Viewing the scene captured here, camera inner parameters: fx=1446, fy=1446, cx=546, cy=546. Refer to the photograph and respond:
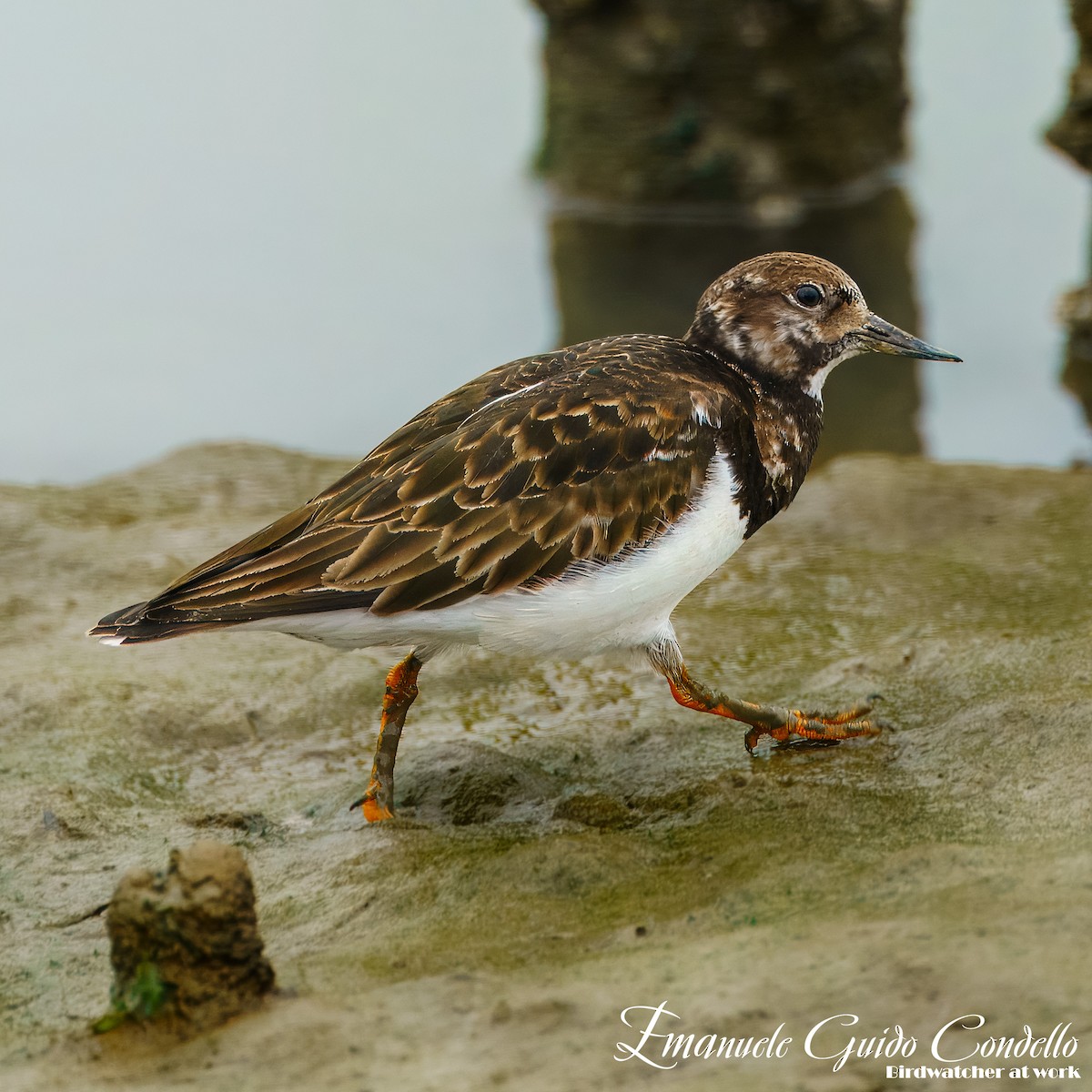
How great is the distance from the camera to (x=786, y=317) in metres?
5.02

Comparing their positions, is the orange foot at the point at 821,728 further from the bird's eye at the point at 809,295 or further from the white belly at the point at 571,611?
the bird's eye at the point at 809,295

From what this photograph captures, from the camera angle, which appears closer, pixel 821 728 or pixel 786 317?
pixel 821 728

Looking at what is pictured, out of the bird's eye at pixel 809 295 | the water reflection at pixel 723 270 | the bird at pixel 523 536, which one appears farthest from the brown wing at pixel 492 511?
the water reflection at pixel 723 270

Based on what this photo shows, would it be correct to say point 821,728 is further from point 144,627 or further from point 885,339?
point 144,627

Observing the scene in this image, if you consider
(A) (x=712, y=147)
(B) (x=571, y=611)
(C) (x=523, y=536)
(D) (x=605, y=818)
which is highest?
(A) (x=712, y=147)

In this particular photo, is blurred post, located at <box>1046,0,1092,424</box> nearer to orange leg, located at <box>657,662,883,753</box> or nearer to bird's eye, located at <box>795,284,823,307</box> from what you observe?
bird's eye, located at <box>795,284,823,307</box>

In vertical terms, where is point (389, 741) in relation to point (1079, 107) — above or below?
below

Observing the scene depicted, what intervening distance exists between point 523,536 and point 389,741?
2.91ft

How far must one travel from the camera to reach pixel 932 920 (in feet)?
11.5

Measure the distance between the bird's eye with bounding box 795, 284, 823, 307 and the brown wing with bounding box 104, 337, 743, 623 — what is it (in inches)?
24.5

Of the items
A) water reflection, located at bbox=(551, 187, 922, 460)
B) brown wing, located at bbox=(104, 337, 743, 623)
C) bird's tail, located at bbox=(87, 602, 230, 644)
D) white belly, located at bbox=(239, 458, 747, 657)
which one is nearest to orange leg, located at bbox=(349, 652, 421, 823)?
white belly, located at bbox=(239, 458, 747, 657)

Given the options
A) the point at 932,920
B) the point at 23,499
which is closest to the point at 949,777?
the point at 932,920

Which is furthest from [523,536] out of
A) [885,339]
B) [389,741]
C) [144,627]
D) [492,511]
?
[885,339]

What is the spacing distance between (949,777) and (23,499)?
4.87m
